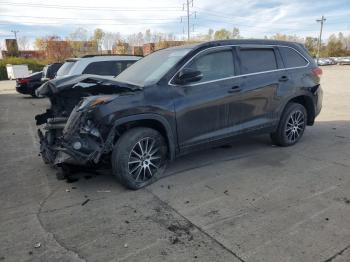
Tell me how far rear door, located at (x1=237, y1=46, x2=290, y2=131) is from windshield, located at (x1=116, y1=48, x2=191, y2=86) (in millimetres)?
1092

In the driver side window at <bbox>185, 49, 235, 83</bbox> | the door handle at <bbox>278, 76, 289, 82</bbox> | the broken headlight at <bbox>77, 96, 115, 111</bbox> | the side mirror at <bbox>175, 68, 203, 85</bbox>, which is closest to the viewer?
the broken headlight at <bbox>77, 96, 115, 111</bbox>

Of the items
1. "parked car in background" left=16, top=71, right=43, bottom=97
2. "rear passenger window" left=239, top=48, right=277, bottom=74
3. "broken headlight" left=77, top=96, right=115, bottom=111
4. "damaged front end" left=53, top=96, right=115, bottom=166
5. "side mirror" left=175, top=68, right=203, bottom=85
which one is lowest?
"parked car in background" left=16, top=71, right=43, bottom=97

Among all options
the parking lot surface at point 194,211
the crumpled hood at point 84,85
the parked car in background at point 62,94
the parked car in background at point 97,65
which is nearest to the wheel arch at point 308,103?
the parking lot surface at point 194,211

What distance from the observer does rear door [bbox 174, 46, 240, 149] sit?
4.53 metres

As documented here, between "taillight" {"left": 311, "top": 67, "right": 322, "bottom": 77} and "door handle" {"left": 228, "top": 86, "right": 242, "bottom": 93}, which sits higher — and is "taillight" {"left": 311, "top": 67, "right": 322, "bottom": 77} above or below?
above

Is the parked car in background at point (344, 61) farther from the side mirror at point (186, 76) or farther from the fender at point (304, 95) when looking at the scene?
the side mirror at point (186, 76)

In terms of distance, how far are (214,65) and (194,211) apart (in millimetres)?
2285

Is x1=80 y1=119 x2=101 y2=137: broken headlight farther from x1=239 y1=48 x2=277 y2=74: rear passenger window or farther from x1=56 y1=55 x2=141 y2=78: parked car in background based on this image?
x1=56 y1=55 x2=141 y2=78: parked car in background

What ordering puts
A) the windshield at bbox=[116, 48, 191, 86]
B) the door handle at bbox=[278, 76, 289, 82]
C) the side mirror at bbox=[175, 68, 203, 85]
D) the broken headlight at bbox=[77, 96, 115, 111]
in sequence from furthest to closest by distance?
the door handle at bbox=[278, 76, 289, 82] → the windshield at bbox=[116, 48, 191, 86] → the side mirror at bbox=[175, 68, 203, 85] → the broken headlight at bbox=[77, 96, 115, 111]

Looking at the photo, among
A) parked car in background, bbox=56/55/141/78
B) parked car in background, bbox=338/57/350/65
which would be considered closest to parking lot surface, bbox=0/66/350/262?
parked car in background, bbox=56/55/141/78

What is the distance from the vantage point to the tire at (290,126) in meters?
5.85

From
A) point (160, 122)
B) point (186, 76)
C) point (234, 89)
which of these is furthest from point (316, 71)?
point (160, 122)

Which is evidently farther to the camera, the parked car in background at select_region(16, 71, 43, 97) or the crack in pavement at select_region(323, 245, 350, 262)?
the parked car in background at select_region(16, 71, 43, 97)

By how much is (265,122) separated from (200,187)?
197cm
